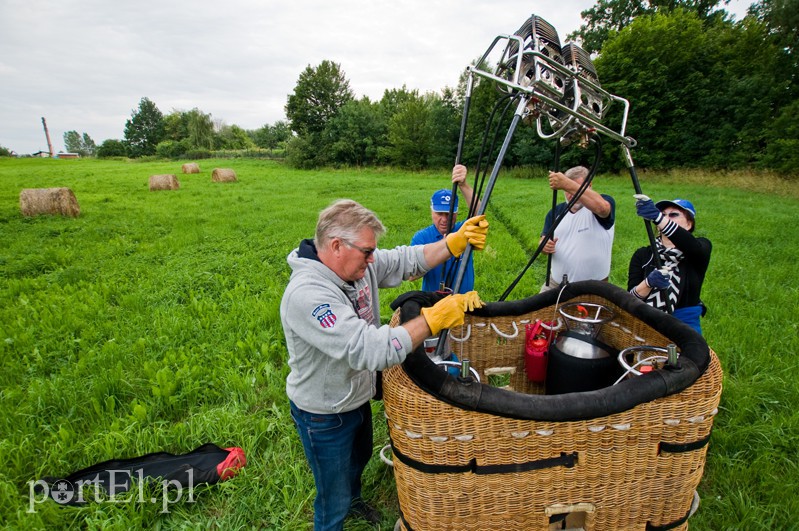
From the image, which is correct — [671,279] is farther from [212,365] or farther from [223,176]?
[223,176]

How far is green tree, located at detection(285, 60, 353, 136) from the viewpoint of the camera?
39719 mm

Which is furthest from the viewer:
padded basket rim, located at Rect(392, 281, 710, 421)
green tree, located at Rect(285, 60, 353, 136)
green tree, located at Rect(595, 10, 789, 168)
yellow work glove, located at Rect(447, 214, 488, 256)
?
green tree, located at Rect(285, 60, 353, 136)

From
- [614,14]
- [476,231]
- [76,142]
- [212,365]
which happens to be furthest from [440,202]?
[76,142]

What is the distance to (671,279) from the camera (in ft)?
8.79

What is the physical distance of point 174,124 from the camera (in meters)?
68.9

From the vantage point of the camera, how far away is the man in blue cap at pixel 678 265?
248 centimetres

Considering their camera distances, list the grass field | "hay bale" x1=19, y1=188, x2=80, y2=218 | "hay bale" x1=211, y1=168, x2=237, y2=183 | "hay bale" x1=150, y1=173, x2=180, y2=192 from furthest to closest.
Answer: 1. "hay bale" x1=211, y1=168, x2=237, y2=183
2. "hay bale" x1=150, y1=173, x2=180, y2=192
3. "hay bale" x1=19, y1=188, x2=80, y2=218
4. the grass field

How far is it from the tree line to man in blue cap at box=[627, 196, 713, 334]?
17.7 m

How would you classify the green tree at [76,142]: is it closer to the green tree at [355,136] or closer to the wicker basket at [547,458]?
the green tree at [355,136]

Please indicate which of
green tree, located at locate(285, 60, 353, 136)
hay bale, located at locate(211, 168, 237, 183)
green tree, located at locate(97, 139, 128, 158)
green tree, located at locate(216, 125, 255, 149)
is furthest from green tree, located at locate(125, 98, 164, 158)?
hay bale, located at locate(211, 168, 237, 183)

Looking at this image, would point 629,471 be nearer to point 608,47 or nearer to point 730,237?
point 730,237

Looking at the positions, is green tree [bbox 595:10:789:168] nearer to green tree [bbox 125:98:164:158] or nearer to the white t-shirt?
the white t-shirt

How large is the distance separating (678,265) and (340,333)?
2.43 metres

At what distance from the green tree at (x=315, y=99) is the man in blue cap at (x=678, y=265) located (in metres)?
39.4
